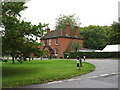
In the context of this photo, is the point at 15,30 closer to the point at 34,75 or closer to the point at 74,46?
the point at 34,75

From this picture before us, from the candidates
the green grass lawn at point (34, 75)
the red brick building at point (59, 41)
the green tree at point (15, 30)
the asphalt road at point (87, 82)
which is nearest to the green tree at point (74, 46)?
the red brick building at point (59, 41)

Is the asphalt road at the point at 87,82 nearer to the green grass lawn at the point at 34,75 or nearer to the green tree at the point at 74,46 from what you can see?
the green grass lawn at the point at 34,75

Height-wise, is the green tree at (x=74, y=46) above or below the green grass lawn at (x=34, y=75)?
above

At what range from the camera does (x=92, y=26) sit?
6531 centimetres

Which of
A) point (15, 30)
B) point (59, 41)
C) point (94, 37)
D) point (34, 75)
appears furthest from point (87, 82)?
point (94, 37)

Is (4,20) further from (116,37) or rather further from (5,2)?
(116,37)

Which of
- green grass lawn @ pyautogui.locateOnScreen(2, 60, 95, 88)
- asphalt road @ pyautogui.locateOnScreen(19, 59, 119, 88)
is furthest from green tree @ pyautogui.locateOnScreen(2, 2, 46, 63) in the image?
asphalt road @ pyautogui.locateOnScreen(19, 59, 119, 88)

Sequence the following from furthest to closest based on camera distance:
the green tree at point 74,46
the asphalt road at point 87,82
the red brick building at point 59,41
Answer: the red brick building at point 59,41, the green tree at point 74,46, the asphalt road at point 87,82

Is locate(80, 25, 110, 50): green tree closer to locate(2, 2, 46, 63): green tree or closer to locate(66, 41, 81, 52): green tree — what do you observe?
locate(66, 41, 81, 52): green tree

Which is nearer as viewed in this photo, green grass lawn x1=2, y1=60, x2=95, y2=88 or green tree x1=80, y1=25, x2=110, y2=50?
green grass lawn x1=2, y1=60, x2=95, y2=88

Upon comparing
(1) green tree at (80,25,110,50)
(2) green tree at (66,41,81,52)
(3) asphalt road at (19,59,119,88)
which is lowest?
(3) asphalt road at (19,59,119,88)

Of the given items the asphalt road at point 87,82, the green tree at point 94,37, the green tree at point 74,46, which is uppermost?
the green tree at point 94,37

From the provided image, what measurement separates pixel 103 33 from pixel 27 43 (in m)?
54.9

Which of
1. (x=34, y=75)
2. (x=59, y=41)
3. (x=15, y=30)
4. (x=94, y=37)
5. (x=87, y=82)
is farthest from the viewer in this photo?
(x=94, y=37)
